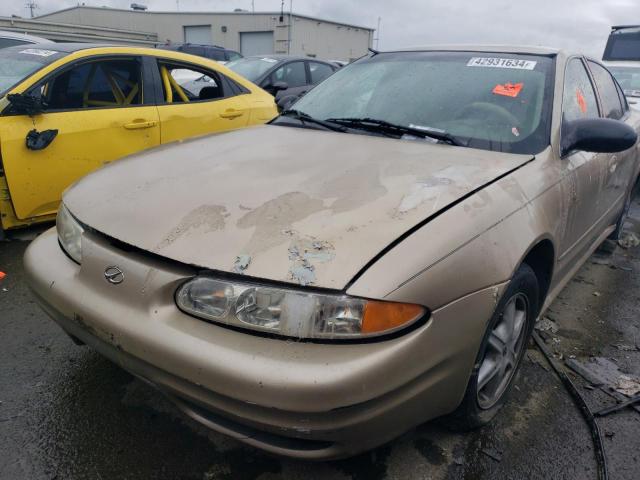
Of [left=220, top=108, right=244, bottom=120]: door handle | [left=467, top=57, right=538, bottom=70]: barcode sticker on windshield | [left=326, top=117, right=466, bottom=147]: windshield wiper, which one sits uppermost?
[left=467, top=57, right=538, bottom=70]: barcode sticker on windshield

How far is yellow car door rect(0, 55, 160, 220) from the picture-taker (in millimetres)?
3221

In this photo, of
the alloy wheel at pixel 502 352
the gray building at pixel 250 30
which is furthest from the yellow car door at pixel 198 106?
the gray building at pixel 250 30

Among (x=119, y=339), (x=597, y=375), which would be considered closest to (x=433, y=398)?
(x=119, y=339)

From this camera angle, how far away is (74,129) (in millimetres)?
3445

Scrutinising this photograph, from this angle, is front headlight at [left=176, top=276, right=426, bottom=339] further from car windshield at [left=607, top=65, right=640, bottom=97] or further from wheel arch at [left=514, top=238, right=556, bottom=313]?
car windshield at [left=607, top=65, right=640, bottom=97]

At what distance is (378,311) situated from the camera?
132 cm

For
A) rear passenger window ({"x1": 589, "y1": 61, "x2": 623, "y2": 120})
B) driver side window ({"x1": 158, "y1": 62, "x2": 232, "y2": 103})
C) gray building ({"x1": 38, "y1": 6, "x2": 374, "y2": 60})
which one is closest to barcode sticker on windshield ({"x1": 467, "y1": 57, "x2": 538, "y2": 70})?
rear passenger window ({"x1": 589, "y1": 61, "x2": 623, "y2": 120})

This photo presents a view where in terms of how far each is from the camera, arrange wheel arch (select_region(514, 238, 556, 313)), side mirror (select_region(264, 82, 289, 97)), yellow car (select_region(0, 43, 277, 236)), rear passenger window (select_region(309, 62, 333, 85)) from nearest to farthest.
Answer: wheel arch (select_region(514, 238, 556, 313)) < yellow car (select_region(0, 43, 277, 236)) < side mirror (select_region(264, 82, 289, 97)) < rear passenger window (select_region(309, 62, 333, 85))

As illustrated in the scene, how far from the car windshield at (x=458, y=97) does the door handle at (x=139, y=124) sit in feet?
5.04

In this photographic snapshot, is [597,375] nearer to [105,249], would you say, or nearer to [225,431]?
[225,431]

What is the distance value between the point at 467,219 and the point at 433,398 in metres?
0.58

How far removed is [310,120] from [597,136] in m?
1.42

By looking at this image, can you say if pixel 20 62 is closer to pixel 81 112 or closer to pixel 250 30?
pixel 81 112

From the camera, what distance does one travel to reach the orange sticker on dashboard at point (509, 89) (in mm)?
2355
